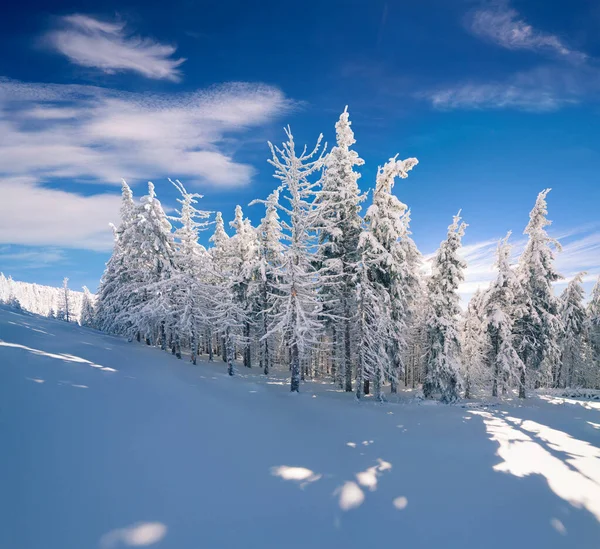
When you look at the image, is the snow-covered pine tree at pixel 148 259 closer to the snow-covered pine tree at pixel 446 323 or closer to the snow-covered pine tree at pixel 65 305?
the snow-covered pine tree at pixel 446 323

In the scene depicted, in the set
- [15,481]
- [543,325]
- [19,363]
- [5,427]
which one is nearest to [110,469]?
[15,481]

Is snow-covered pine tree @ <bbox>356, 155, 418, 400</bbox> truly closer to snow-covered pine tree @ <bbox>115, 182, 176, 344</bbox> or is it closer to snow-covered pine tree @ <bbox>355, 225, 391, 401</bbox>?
snow-covered pine tree @ <bbox>355, 225, 391, 401</bbox>

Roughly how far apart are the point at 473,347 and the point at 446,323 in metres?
6.39

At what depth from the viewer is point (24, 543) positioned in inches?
175

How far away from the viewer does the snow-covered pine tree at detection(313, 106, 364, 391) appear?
18.6 meters

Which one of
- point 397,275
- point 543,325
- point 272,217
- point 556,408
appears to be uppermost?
point 272,217

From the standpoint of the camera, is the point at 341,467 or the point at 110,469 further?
the point at 341,467

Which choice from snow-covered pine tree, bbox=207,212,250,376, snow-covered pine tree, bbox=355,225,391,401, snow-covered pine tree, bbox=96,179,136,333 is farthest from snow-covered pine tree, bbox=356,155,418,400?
snow-covered pine tree, bbox=96,179,136,333

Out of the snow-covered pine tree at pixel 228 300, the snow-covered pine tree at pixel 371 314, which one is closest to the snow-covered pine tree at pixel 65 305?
the snow-covered pine tree at pixel 228 300

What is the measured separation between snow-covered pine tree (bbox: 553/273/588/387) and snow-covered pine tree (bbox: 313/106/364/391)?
94.4ft

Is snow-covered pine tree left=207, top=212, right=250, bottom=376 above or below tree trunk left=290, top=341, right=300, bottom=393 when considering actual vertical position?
above

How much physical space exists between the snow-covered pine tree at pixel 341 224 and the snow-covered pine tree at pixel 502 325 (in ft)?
40.4

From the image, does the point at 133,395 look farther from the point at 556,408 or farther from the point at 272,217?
the point at 556,408

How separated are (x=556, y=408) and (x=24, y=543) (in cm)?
2752
